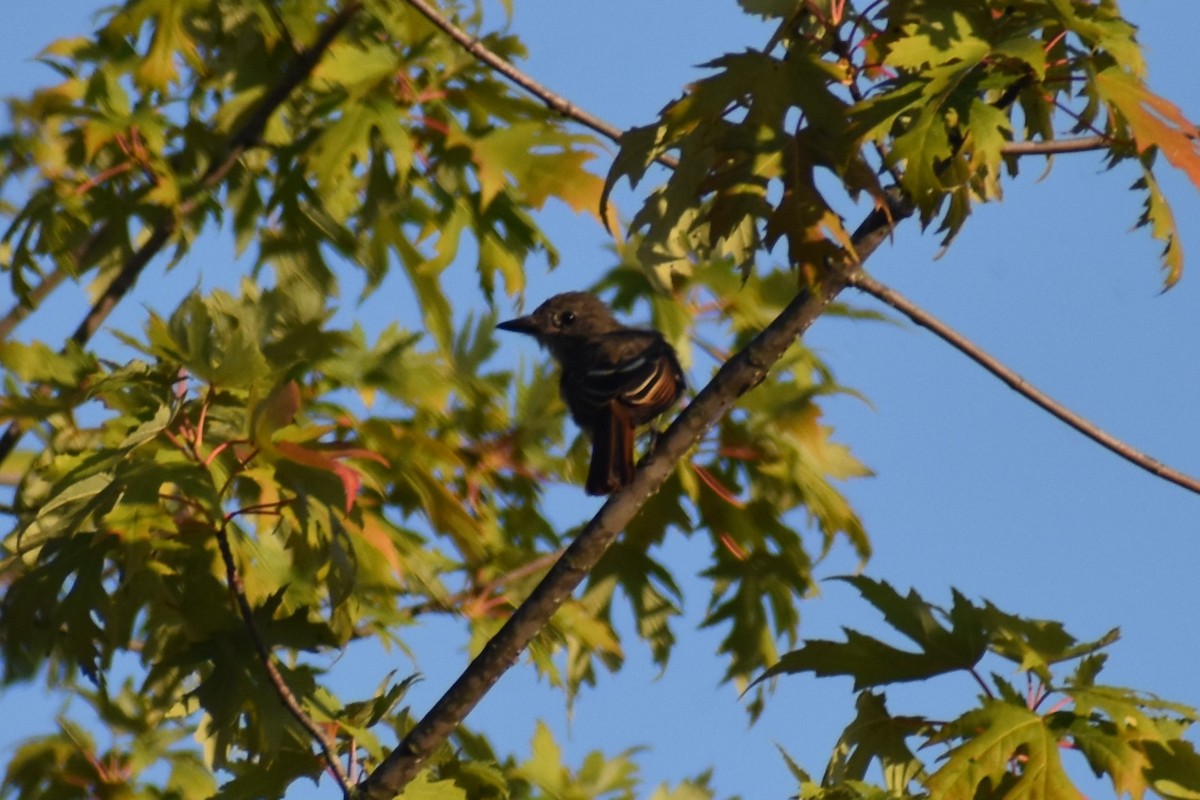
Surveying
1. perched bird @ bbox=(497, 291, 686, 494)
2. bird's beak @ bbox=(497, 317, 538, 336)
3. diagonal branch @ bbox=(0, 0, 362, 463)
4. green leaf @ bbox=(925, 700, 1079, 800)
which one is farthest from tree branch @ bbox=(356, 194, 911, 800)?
bird's beak @ bbox=(497, 317, 538, 336)

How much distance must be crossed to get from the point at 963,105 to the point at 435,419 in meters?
2.18

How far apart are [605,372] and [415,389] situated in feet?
5.44

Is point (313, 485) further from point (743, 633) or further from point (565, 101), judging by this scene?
point (743, 633)

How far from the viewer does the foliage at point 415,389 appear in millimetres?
3693

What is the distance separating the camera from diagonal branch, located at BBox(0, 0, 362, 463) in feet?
18.1

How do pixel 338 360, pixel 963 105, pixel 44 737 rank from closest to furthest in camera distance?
1. pixel 963 105
2. pixel 338 360
3. pixel 44 737

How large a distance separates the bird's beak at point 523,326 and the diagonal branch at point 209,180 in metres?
2.11

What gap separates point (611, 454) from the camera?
17.9 ft

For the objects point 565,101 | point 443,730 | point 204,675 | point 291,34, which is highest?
point 291,34

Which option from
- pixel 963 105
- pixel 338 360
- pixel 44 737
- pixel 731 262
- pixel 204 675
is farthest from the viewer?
pixel 731 262

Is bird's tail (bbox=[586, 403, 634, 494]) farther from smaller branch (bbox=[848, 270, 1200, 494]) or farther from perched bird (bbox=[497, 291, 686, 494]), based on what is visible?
smaller branch (bbox=[848, 270, 1200, 494])

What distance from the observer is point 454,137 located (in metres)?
5.46

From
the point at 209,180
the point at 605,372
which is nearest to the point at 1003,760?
the point at 605,372

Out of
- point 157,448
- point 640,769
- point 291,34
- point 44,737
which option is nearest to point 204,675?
point 157,448
